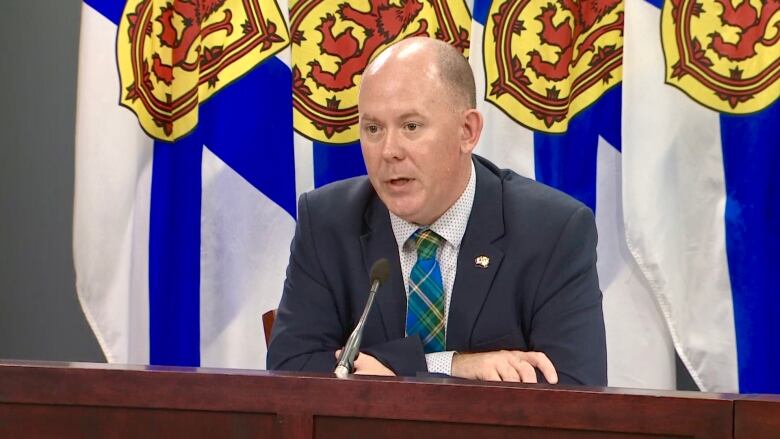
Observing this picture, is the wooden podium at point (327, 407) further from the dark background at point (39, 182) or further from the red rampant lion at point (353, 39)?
the dark background at point (39, 182)

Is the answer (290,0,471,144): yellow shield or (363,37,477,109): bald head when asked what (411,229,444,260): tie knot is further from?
(290,0,471,144): yellow shield

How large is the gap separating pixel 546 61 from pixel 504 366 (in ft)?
3.95

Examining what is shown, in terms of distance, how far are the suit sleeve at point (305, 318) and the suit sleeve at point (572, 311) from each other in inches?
16.6

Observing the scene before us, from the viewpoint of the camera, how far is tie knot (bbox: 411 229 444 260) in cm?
232

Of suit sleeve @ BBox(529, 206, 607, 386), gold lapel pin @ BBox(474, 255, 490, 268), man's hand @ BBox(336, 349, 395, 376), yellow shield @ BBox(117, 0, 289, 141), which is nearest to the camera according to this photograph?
man's hand @ BBox(336, 349, 395, 376)

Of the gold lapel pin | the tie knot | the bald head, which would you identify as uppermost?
the bald head

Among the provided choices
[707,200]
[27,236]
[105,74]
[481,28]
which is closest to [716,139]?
[707,200]

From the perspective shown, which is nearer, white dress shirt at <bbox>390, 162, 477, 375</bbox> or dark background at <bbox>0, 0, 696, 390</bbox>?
white dress shirt at <bbox>390, 162, 477, 375</bbox>

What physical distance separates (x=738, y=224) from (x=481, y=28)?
2.87 ft

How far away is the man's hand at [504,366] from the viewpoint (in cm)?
204

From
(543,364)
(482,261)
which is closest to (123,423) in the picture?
(543,364)

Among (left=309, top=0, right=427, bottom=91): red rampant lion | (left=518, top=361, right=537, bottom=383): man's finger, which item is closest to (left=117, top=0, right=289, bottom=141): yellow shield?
(left=309, top=0, right=427, bottom=91): red rampant lion

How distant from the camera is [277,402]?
4.58ft

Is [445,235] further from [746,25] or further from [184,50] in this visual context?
[184,50]
